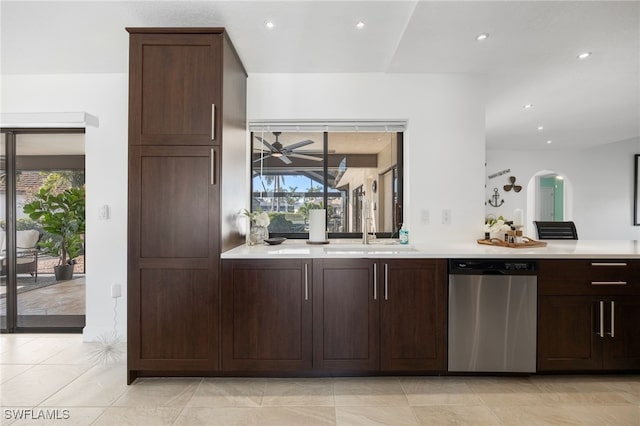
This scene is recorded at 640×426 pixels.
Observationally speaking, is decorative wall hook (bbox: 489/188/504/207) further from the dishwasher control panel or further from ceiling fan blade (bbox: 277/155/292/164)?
ceiling fan blade (bbox: 277/155/292/164)

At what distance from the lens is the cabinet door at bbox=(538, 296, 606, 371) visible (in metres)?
2.28

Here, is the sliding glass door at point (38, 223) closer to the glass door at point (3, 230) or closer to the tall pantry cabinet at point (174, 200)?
the glass door at point (3, 230)

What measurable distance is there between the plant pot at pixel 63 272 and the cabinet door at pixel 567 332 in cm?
419

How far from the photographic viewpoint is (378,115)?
3000mm

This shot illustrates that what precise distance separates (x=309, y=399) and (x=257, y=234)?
4.58 ft

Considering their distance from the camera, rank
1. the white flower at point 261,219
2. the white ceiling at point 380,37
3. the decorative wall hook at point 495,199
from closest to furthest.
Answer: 1. the white ceiling at point 380,37
2. the white flower at point 261,219
3. the decorative wall hook at point 495,199

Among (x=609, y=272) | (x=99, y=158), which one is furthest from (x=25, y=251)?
(x=609, y=272)

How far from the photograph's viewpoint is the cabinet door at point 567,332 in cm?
228

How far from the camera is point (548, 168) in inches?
252

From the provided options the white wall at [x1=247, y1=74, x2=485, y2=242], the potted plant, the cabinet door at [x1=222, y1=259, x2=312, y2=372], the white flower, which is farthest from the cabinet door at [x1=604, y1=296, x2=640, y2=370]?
the potted plant

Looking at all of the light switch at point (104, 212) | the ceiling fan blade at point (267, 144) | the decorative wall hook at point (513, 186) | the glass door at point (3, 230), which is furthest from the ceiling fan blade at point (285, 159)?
the decorative wall hook at point (513, 186)

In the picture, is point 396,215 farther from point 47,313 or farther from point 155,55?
point 47,313

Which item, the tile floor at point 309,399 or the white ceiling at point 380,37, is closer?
the tile floor at point 309,399

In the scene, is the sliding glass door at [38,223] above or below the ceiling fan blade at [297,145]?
below
